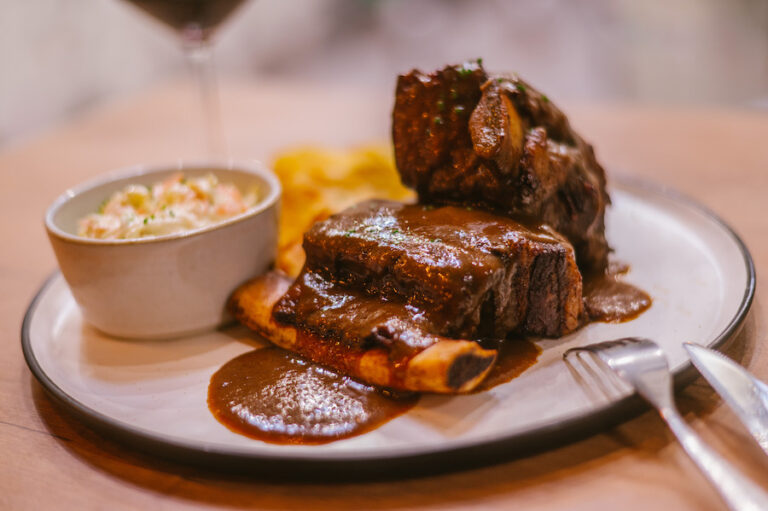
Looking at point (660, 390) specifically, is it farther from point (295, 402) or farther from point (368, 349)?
point (295, 402)

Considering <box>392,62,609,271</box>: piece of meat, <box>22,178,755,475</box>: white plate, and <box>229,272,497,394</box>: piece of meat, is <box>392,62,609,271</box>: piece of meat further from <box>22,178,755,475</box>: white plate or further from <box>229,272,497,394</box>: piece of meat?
<box>229,272,497,394</box>: piece of meat

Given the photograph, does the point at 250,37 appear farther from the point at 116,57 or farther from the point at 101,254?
the point at 101,254

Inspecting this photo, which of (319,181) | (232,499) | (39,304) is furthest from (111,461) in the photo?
(319,181)

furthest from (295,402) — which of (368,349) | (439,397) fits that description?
(439,397)

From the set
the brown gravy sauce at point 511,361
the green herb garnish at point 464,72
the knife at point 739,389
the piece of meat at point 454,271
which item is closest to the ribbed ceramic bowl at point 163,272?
the piece of meat at point 454,271

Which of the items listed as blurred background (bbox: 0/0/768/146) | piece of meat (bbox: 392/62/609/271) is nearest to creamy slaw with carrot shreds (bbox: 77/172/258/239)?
piece of meat (bbox: 392/62/609/271)

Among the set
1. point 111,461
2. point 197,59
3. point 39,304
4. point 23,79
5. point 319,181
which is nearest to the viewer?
point 111,461

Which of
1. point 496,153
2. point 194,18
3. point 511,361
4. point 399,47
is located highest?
point 194,18
